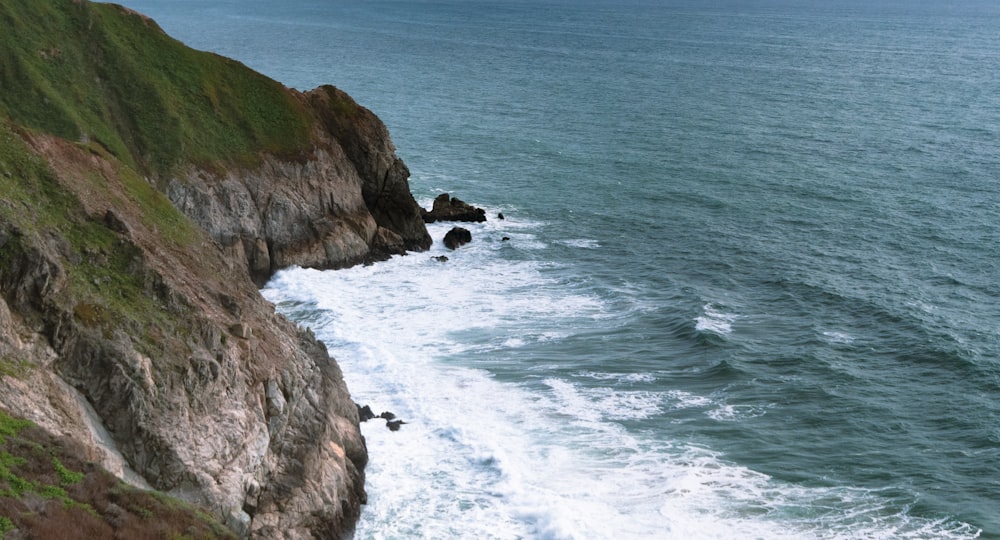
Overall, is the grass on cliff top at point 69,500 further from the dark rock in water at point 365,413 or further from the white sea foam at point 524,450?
the dark rock in water at point 365,413

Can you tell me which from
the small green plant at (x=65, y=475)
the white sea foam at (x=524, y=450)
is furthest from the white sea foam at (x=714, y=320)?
the small green plant at (x=65, y=475)

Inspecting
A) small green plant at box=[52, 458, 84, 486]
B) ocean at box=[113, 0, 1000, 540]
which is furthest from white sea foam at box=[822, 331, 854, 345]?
small green plant at box=[52, 458, 84, 486]

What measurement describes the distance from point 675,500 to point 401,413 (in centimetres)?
1412

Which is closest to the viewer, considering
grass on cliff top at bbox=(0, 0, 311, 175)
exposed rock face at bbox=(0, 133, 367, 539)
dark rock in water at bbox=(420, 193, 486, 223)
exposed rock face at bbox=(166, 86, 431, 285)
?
exposed rock face at bbox=(0, 133, 367, 539)

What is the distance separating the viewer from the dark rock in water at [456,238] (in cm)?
7488

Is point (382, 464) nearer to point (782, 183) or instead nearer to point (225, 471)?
point (225, 471)

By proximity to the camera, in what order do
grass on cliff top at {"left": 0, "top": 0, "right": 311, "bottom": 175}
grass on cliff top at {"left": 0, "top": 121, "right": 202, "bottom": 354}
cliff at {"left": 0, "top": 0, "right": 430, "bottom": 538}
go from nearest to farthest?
cliff at {"left": 0, "top": 0, "right": 430, "bottom": 538} < grass on cliff top at {"left": 0, "top": 121, "right": 202, "bottom": 354} < grass on cliff top at {"left": 0, "top": 0, "right": 311, "bottom": 175}

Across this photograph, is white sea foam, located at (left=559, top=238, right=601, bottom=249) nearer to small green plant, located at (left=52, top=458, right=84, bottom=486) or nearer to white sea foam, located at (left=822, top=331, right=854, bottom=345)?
white sea foam, located at (left=822, top=331, right=854, bottom=345)

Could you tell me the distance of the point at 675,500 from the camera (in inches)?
1601

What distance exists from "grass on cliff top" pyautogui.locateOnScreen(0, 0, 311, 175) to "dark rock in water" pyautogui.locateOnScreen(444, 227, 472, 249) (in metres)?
12.8

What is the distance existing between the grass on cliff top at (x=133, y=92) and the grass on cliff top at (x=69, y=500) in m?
35.2

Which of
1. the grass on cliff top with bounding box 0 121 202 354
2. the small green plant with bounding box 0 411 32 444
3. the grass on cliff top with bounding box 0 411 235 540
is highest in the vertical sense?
the grass on cliff top with bounding box 0 121 202 354

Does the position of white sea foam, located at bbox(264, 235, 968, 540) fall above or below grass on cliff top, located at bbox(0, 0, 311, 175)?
below

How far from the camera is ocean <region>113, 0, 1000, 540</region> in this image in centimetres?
4119
